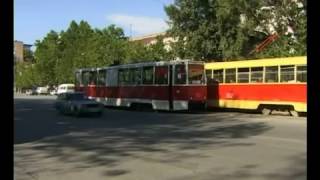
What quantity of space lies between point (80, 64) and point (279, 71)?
57.5 meters

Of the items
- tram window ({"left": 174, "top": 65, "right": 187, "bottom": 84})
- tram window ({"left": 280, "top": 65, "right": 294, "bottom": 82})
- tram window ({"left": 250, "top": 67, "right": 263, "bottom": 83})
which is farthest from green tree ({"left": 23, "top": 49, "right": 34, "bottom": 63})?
tram window ({"left": 280, "top": 65, "right": 294, "bottom": 82})

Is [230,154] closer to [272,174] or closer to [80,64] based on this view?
[272,174]

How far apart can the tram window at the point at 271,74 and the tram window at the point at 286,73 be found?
0.43 metres

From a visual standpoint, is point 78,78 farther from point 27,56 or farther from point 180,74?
point 27,56

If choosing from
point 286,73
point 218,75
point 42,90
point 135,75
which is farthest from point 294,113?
point 42,90

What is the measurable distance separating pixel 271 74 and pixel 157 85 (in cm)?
732

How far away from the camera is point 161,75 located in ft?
117

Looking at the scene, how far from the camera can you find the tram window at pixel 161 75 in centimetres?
3516

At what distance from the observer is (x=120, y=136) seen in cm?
1877

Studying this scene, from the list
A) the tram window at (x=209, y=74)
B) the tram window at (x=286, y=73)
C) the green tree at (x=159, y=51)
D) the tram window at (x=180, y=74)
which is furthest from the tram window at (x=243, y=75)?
the green tree at (x=159, y=51)

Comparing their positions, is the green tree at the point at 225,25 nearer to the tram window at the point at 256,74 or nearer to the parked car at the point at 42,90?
the tram window at the point at 256,74

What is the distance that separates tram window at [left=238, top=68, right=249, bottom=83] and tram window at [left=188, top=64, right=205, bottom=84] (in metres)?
2.09
